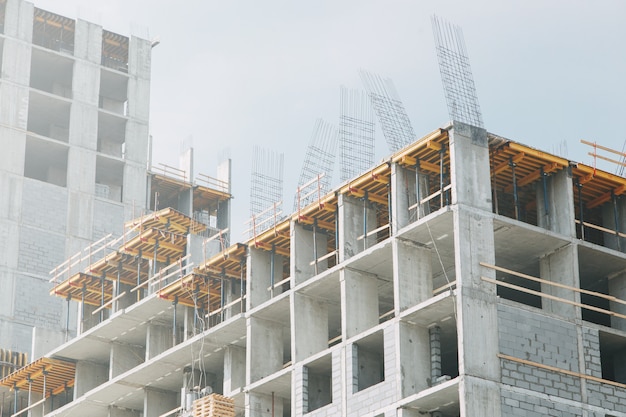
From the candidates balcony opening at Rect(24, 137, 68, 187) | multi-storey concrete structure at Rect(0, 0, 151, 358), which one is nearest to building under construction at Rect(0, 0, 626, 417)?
multi-storey concrete structure at Rect(0, 0, 151, 358)

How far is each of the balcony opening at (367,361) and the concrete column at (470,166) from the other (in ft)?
18.1

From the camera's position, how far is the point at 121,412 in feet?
211

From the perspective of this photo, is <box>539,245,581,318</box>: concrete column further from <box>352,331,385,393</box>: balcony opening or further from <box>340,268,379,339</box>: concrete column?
<box>340,268,379,339</box>: concrete column

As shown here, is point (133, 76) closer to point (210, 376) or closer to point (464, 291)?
point (210, 376)

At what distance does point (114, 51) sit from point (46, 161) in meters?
10.7

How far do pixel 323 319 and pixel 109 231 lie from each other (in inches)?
1619

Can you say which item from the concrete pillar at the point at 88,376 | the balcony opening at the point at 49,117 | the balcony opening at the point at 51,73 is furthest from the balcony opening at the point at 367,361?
the balcony opening at the point at 51,73

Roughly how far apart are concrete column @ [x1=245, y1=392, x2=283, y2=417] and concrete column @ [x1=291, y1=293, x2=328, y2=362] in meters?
3.07

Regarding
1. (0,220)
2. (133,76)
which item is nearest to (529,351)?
(0,220)

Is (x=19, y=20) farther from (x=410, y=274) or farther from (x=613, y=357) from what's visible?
(x=613, y=357)

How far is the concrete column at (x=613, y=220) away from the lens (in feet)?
166

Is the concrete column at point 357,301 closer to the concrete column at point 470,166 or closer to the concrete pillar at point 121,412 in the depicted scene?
the concrete column at point 470,166

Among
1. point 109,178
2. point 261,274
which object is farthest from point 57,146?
point 261,274

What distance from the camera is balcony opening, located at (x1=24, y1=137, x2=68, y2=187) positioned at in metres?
93.3
